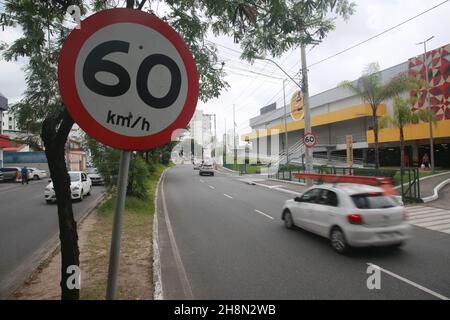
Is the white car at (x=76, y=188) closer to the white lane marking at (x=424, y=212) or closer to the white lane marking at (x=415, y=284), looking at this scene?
the white lane marking at (x=415, y=284)

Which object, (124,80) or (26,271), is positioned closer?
(124,80)

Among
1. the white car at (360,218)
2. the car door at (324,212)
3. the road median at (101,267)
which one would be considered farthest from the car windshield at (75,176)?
the white car at (360,218)

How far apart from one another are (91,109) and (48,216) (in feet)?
43.1

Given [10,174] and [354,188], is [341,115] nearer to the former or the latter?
[354,188]

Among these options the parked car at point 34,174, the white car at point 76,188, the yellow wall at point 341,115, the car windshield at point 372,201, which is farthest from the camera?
the yellow wall at point 341,115

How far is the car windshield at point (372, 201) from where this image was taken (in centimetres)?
774

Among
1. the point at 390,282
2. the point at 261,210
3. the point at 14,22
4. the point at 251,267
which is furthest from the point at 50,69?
the point at 261,210

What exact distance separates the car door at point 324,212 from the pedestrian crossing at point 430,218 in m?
4.28

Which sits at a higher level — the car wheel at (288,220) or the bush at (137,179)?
the bush at (137,179)

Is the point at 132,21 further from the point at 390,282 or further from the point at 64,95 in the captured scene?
the point at 390,282

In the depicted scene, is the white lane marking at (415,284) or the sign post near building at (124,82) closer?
the sign post near building at (124,82)

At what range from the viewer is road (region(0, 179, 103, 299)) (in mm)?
6512

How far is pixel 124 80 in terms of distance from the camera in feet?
5.96
